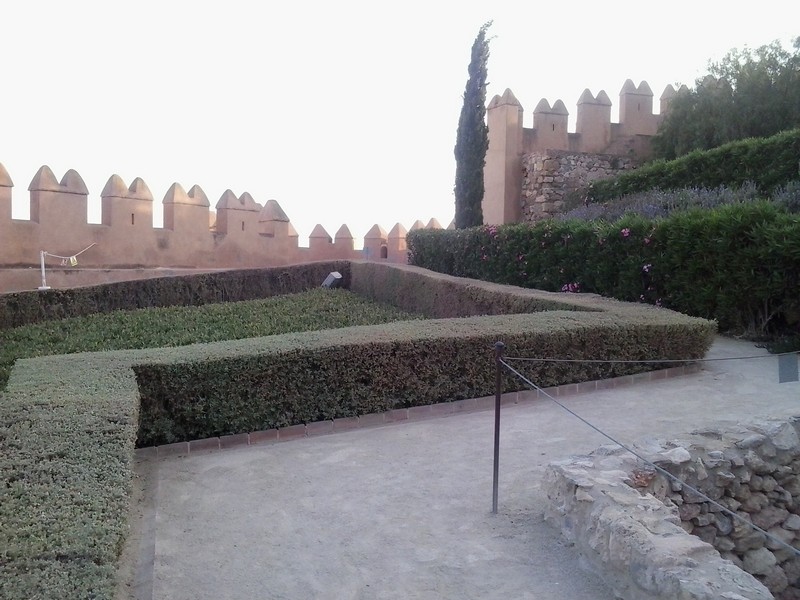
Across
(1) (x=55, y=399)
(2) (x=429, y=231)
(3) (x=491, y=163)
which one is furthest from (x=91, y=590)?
(3) (x=491, y=163)

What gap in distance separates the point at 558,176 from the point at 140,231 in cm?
1170

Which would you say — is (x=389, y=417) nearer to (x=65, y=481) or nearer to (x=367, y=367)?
(x=367, y=367)

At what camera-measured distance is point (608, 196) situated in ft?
61.5

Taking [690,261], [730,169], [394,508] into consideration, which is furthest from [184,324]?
[730,169]

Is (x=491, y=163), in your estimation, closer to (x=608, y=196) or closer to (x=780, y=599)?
(x=608, y=196)

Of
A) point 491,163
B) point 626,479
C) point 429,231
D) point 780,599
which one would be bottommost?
point 780,599

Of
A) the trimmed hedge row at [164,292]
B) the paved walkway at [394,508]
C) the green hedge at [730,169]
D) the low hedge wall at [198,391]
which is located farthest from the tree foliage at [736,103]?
the paved walkway at [394,508]

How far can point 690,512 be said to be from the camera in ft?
14.9

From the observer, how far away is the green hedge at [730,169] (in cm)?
1414

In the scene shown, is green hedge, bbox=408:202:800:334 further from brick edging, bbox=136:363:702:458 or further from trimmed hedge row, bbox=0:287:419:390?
trimmed hedge row, bbox=0:287:419:390

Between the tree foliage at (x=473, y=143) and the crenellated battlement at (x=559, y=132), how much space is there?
76 centimetres

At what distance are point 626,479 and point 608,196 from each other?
15.7 m

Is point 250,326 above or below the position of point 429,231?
below

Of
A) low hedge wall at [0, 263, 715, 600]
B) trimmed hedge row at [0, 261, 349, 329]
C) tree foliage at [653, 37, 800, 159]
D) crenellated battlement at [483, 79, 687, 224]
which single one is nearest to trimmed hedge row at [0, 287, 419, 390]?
trimmed hedge row at [0, 261, 349, 329]
